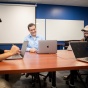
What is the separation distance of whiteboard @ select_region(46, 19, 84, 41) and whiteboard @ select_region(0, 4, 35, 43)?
32.7 inches

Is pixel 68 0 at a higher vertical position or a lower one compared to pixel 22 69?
higher

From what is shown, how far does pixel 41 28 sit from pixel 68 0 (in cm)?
152

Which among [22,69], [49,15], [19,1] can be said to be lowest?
[22,69]

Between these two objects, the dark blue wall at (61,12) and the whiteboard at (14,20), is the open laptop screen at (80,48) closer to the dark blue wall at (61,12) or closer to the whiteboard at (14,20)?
the whiteboard at (14,20)

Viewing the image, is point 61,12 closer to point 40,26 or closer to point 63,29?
point 63,29

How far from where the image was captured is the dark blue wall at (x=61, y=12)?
6039 mm

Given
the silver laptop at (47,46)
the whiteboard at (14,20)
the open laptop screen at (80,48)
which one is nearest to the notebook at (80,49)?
the open laptop screen at (80,48)

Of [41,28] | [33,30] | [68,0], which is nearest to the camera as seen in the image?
[33,30]

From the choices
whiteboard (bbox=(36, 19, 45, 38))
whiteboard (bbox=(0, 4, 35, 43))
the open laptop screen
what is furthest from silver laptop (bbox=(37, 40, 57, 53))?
whiteboard (bbox=(36, 19, 45, 38))

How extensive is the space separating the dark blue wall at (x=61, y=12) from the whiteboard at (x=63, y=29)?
0.60 feet

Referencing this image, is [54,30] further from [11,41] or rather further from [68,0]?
[11,41]

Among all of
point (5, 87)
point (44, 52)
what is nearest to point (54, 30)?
point (44, 52)

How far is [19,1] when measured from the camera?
5.67 meters

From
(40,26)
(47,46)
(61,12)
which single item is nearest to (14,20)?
(40,26)
